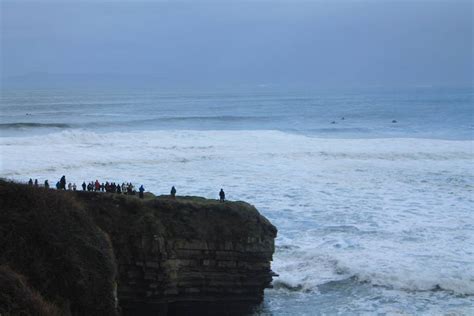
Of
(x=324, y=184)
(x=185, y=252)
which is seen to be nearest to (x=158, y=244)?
(x=185, y=252)

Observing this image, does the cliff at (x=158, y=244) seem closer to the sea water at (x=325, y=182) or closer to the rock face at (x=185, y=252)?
the rock face at (x=185, y=252)

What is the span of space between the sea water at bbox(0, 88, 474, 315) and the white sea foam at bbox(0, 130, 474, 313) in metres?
0.08

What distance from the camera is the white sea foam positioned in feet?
76.8

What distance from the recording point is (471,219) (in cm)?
2938

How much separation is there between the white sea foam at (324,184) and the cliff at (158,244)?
3062mm

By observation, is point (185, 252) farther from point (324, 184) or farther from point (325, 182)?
point (325, 182)

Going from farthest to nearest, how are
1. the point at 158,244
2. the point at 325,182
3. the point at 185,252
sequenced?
the point at 325,182
the point at 185,252
the point at 158,244

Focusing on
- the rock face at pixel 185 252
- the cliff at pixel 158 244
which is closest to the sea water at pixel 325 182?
the rock face at pixel 185 252

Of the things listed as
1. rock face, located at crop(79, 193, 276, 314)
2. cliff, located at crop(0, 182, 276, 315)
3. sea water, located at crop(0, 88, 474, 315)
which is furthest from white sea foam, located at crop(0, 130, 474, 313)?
cliff, located at crop(0, 182, 276, 315)

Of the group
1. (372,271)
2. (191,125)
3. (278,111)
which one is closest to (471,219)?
(372,271)

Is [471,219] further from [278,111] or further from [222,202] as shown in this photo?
[278,111]

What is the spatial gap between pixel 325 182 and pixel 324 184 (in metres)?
0.71

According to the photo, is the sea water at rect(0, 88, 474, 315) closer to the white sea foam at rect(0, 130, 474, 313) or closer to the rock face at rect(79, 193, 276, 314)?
the white sea foam at rect(0, 130, 474, 313)

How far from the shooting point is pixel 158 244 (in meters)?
18.8
